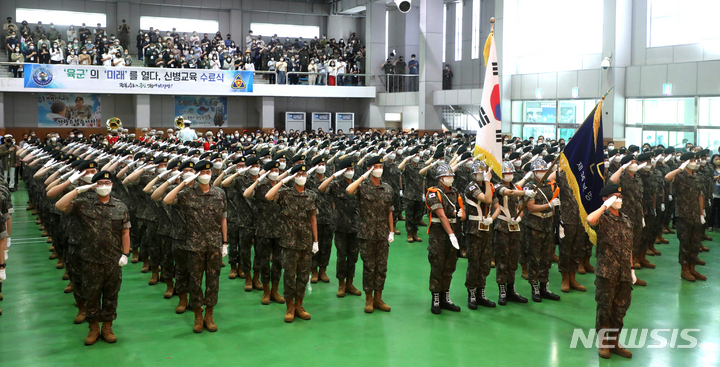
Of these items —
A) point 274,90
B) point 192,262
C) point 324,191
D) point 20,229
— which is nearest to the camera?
point 192,262

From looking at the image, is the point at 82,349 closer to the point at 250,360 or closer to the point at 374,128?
the point at 250,360

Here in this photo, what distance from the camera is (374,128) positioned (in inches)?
1240

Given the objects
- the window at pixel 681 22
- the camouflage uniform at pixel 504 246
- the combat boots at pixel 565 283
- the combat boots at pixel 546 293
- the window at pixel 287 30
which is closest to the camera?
the camouflage uniform at pixel 504 246

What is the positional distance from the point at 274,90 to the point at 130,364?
22.8m

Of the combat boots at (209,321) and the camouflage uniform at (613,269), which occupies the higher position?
the camouflage uniform at (613,269)

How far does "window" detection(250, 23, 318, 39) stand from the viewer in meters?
34.1

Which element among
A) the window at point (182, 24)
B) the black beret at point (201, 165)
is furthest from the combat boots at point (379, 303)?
the window at point (182, 24)

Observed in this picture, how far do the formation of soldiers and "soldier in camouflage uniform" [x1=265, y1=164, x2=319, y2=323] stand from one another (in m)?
0.01

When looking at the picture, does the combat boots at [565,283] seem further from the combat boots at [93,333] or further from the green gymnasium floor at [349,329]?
the combat boots at [93,333]

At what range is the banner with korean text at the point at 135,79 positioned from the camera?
924 inches

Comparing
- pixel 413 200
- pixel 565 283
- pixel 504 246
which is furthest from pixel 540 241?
pixel 413 200

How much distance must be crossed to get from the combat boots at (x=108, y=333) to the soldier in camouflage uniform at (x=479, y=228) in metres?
3.89

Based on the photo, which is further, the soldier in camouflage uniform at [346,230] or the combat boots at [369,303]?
the soldier in camouflage uniform at [346,230]

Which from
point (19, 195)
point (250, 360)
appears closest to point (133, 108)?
point (19, 195)
